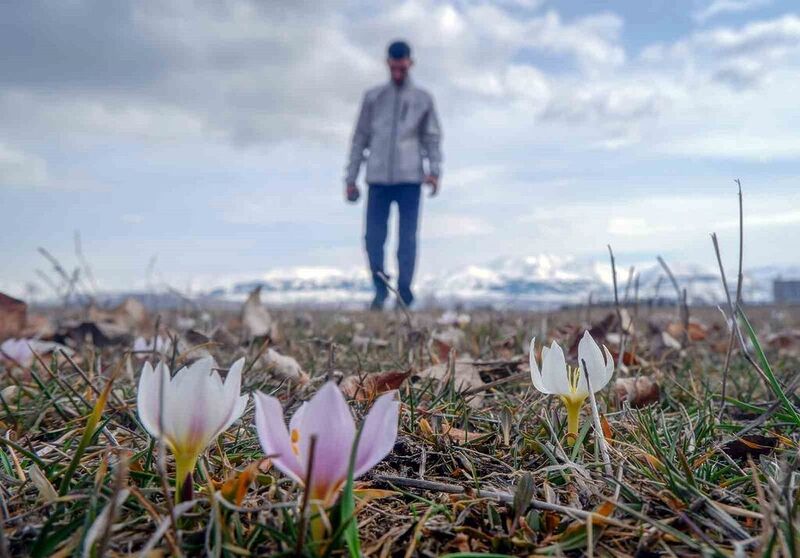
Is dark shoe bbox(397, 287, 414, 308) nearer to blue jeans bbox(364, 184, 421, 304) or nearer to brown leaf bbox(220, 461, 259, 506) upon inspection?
blue jeans bbox(364, 184, 421, 304)

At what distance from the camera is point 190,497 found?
0.90 meters

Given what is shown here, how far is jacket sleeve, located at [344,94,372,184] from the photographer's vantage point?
8.05m

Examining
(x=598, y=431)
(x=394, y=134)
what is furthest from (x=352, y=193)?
(x=598, y=431)

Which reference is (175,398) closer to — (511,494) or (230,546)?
(230,546)

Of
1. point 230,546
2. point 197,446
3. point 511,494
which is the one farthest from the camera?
point 511,494

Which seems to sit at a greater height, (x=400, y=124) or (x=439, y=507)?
(x=400, y=124)

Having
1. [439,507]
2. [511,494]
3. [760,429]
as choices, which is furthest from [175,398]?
[760,429]

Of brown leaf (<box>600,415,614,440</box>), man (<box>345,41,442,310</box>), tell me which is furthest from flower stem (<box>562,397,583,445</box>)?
man (<box>345,41,442,310</box>)

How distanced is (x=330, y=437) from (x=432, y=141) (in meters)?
7.38

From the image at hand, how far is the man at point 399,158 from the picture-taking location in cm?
775

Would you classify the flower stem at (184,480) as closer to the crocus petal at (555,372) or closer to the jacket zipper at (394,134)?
the crocus petal at (555,372)

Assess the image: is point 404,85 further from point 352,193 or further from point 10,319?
point 10,319

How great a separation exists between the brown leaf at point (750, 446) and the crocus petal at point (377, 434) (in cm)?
90

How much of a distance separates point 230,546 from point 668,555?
606 mm
